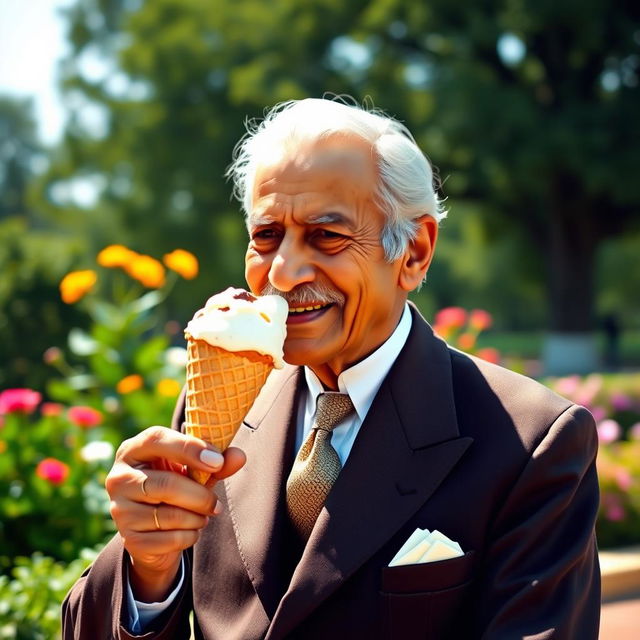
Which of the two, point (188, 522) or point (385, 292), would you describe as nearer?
point (188, 522)

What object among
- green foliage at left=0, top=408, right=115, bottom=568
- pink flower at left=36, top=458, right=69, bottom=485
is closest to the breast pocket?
green foliage at left=0, top=408, right=115, bottom=568

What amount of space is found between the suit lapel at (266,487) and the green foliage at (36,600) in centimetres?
160

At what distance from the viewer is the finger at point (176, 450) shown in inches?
72.1

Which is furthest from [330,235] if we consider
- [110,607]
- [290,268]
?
[110,607]

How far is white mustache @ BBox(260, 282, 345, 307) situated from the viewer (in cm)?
215

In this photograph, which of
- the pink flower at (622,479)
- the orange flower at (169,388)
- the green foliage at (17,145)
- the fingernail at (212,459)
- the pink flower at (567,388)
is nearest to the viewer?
the fingernail at (212,459)

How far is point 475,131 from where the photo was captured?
2231cm

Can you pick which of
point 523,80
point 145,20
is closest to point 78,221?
point 145,20

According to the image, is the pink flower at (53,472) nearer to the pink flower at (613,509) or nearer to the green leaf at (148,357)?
the green leaf at (148,357)

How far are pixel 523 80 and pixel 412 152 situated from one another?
24.3m

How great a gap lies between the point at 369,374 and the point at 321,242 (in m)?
0.39

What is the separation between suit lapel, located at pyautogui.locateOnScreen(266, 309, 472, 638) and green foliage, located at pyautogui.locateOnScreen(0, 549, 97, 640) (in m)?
1.87

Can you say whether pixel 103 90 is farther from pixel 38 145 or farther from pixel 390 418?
pixel 38 145

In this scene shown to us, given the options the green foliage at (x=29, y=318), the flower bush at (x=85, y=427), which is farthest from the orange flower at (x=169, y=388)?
the green foliage at (x=29, y=318)
